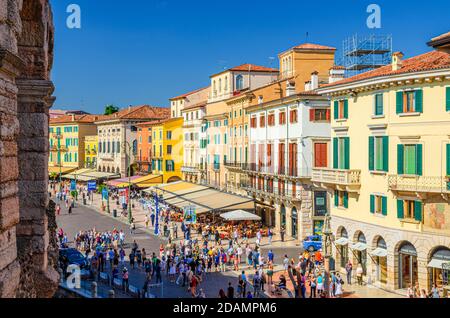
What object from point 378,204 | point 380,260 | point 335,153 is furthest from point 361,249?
point 335,153

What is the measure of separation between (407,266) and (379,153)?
191 inches

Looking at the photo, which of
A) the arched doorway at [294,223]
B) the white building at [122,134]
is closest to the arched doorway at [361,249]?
the arched doorway at [294,223]

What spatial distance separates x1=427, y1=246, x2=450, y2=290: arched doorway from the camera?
23.9 metres

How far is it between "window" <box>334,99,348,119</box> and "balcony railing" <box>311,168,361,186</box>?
8.58ft

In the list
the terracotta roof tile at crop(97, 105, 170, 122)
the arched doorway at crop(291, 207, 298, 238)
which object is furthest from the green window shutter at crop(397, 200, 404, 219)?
the terracotta roof tile at crop(97, 105, 170, 122)

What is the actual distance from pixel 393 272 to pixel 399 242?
4.14ft

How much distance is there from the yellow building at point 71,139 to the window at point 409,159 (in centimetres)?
7664

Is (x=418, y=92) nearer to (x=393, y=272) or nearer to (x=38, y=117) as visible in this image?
(x=393, y=272)

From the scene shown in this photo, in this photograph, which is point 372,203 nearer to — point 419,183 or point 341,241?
point 341,241

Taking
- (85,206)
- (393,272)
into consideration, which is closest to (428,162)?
(393,272)

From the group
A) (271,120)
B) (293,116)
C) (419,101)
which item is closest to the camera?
(419,101)

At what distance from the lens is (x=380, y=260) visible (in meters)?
27.2

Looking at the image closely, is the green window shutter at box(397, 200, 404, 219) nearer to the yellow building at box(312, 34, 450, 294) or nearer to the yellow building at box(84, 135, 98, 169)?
the yellow building at box(312, 34, 450, 294)

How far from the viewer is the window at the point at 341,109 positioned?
99.7 ft
